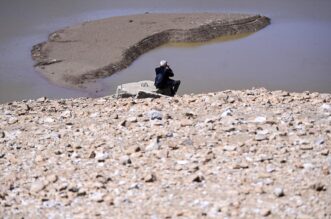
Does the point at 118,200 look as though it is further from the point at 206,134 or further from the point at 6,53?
the point at 6,53

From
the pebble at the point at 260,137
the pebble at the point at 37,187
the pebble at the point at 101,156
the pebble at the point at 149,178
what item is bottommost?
the pebble at the point at 37,187

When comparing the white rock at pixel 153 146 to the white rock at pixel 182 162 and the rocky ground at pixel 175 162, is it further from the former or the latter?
the white rock at pixel 182 162

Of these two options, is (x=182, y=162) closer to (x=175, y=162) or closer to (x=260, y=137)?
(x=175, y=162)

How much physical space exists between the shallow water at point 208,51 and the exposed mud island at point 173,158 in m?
5.68

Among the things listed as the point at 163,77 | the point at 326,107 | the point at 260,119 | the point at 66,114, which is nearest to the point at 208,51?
the point at 163,77

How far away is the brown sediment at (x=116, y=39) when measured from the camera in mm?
16656

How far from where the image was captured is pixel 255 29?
890 inches

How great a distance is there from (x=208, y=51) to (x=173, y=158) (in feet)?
45.0

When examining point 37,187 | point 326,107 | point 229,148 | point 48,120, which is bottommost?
point 37,187

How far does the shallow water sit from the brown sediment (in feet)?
1.70

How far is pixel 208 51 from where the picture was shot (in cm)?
1925

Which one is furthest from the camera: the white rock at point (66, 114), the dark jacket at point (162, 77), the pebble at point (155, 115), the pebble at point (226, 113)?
the dark jacket at point (162, 77)

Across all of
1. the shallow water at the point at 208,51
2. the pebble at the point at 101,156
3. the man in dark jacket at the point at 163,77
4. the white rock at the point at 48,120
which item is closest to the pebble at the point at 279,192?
the pebble at the point at 101,156

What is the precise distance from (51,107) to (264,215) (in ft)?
20.4
